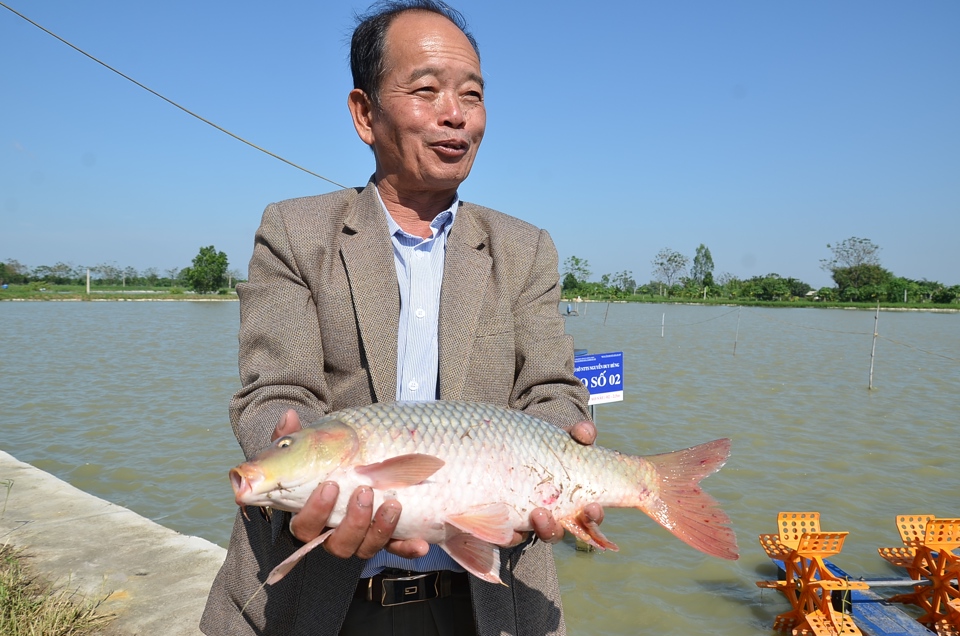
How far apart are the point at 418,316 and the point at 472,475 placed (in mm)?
514

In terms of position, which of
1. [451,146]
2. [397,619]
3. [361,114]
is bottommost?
[397,619]

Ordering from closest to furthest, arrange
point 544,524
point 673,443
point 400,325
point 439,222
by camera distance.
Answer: point 544,524, point 400,325, point 439,222, point 673,443

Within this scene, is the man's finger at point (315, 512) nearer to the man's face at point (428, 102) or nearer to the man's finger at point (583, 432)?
the man's finger at point (583, 432)

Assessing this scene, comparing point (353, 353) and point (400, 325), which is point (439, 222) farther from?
point (353, 353)

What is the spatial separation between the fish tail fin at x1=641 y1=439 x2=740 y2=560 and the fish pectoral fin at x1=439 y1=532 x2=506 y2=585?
52 centimetres

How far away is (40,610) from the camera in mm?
3307

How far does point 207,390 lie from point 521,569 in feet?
50.3

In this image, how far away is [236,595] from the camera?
5.93 feet

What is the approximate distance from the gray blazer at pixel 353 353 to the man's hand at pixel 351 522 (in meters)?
0.22

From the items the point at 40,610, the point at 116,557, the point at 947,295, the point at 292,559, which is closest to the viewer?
the point at 292,559

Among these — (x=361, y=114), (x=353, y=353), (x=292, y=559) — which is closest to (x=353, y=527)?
(x=292, y=559)

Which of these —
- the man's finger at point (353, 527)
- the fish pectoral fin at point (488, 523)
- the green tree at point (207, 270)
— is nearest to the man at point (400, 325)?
the fish pectoral fin at point (488, 523)

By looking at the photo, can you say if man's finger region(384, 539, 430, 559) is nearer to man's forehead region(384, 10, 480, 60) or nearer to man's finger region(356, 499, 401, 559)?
man's finger region(356, 499, 401, 559)

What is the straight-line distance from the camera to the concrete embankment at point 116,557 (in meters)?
3.62
